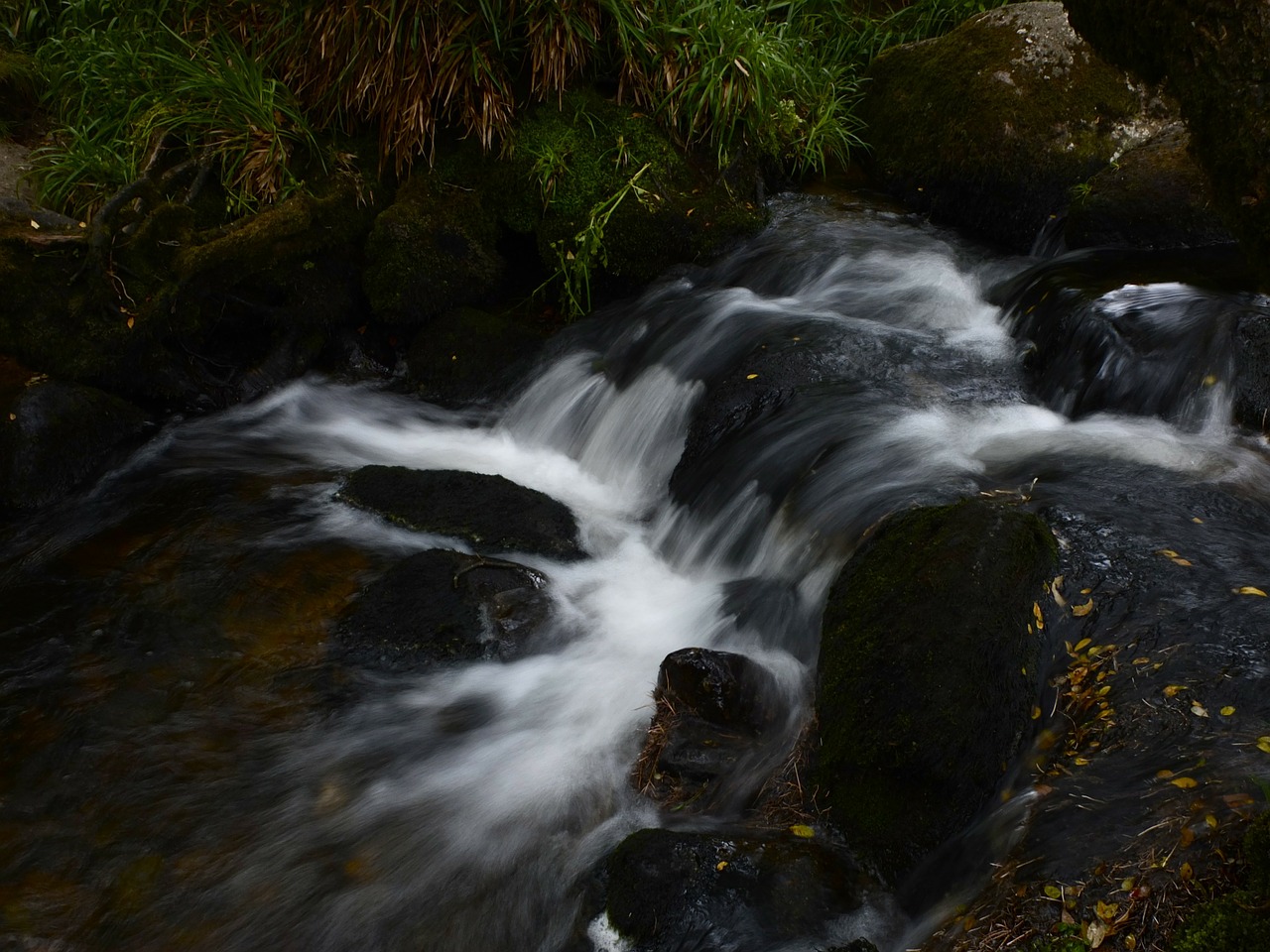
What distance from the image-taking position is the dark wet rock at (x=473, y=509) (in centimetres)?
437

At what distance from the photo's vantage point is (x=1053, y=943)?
2064 millimetres

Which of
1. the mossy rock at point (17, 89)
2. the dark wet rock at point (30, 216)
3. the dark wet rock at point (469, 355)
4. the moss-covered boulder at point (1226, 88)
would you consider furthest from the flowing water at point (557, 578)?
the mossy rock at point (17, 89)

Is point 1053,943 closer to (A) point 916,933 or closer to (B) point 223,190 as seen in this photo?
(A) point 916,933

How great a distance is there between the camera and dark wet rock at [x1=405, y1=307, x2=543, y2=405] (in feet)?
19.1

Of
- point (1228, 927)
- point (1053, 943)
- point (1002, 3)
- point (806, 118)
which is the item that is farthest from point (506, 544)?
point (1002, 3)

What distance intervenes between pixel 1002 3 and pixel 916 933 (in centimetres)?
708

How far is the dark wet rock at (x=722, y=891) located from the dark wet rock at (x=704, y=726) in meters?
0.38

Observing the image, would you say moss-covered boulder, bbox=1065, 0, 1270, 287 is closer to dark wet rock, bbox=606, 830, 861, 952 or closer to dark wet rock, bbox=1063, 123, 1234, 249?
dark wet rock, bbox=606, 830, 861, 952

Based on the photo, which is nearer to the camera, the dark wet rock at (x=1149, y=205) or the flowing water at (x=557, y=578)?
the flowing water at (x=557, y=578)

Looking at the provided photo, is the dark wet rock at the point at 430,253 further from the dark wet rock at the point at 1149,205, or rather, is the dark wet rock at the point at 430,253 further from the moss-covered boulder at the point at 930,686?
the moss-covered boulder at the point at 930,686

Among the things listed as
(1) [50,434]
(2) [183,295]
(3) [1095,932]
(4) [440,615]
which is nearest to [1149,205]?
(4) [440,615]

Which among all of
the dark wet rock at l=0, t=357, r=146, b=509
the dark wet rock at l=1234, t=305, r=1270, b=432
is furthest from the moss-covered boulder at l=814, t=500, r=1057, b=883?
the dark wet rock at l=0, t=357, r=146, b=509

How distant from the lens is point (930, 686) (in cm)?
265

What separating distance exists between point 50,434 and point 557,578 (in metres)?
2.80
